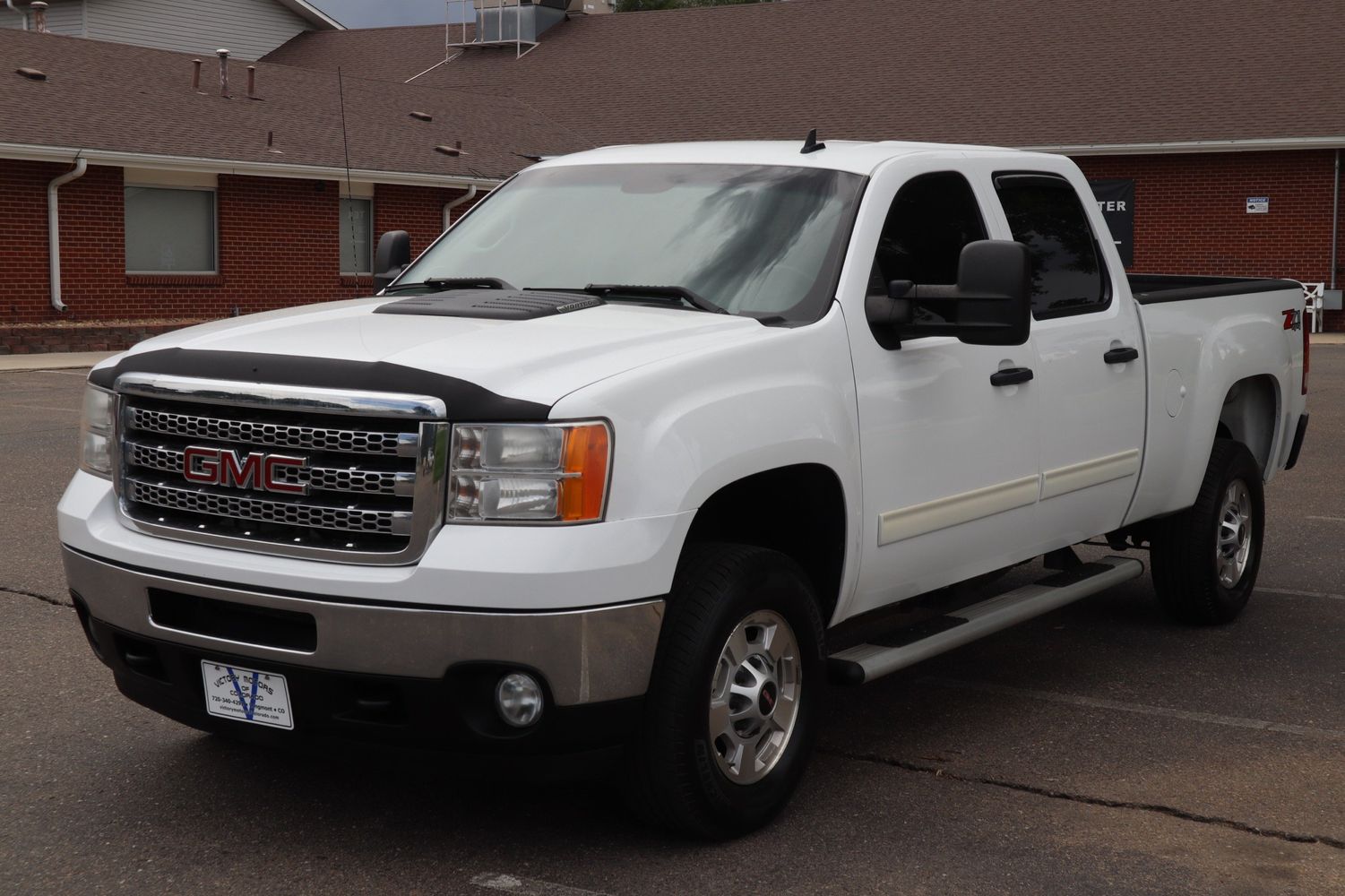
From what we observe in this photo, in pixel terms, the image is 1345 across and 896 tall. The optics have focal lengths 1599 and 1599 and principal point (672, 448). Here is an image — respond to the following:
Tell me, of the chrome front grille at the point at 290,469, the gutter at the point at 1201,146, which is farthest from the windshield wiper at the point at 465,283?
the gutter at the point at 1201,146

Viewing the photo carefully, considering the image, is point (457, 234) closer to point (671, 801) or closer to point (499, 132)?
point (671, 801)

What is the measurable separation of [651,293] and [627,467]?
114cm

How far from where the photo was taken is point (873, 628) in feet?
23.0

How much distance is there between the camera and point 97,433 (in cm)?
464

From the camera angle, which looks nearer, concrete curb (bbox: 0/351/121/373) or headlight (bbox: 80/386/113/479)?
headlight (bbox: 80/386/113/479)

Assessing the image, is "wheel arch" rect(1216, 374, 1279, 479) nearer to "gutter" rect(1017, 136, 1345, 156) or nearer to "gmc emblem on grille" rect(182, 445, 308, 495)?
"gmc emblem on grille" rect(182, 445, 308, 495)

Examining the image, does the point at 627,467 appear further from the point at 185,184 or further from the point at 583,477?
the point at 185,184

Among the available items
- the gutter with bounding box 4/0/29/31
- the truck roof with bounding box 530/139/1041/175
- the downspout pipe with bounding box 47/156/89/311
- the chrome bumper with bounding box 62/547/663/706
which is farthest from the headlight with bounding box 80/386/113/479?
the gutter with bounding box 4/0/29/31

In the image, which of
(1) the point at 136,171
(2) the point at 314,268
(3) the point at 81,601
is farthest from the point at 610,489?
(2) the point at 314,268

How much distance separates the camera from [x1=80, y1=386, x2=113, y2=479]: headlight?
4.57 meters

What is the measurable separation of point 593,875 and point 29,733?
7.32ft

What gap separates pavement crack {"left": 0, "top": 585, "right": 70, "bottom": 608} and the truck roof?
305 centimetres

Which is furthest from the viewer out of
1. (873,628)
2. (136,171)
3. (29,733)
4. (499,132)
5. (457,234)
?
(499,132)

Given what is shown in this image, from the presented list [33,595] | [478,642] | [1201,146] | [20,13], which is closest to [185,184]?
[20,13]
